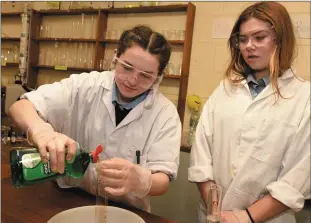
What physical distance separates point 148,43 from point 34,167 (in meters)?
0.48

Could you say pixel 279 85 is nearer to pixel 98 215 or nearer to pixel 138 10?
pixel 98 215

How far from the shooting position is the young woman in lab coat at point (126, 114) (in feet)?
2.68

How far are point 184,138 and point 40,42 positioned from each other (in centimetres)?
92

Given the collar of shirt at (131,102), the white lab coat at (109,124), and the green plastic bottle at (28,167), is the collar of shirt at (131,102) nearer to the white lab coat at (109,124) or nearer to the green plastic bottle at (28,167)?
the white lab coat at (109,124)

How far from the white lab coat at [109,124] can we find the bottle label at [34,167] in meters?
0.30

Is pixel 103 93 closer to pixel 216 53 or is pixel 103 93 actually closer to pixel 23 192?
pixel 23 192

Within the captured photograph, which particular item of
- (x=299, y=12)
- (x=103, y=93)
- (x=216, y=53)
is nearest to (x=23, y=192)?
(x=103, y=93)

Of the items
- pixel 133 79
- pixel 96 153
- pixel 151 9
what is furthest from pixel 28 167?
pixel 151 9

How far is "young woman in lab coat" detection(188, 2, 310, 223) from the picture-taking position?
918 mm

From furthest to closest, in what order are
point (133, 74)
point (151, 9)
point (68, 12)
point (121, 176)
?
point (151, 9), point (68, 12), point (133, 74), point (121, 176)

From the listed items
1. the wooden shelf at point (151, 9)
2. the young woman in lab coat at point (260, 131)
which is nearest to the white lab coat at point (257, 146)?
the young woman in lab coat at point (260, 131)

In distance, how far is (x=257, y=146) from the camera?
0.96m

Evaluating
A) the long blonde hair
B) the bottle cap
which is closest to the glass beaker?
the bottle cap

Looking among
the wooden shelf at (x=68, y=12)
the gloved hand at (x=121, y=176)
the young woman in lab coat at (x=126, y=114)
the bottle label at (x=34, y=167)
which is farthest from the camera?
the wooden shelf at (x=68, y=12)
